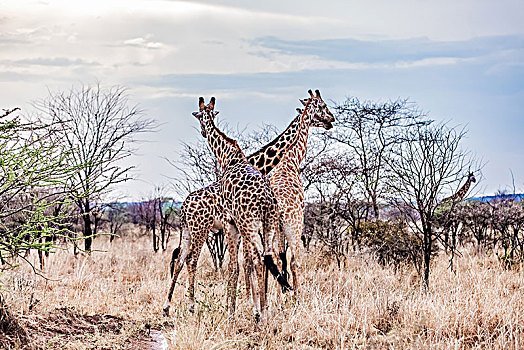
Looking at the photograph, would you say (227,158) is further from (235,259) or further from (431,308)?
(431,308)

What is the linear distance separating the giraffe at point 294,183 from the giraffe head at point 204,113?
4.30 feet

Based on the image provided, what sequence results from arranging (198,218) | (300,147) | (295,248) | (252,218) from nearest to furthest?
(252,218) → (295,248) → (198,218) → (300,147)

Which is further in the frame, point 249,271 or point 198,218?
point 198,218

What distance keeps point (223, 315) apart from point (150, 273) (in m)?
5.69

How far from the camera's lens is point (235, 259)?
7750 mm

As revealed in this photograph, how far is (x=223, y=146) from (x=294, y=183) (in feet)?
4.31

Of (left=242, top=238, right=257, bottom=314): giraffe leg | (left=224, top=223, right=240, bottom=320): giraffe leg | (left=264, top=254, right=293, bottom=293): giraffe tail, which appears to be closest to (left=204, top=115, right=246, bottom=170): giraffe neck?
(left=224, top=223, right=240, bottom=320): giraffe leg

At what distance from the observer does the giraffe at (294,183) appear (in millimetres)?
8430

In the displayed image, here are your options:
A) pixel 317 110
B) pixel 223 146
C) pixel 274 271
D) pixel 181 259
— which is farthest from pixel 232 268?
Answer: pixel 317 110

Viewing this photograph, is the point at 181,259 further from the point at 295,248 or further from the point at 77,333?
the point at 77,333

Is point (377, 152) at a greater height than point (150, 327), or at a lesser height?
greater

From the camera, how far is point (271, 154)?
9.01 metres

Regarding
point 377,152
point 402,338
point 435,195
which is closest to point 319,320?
point 402,338

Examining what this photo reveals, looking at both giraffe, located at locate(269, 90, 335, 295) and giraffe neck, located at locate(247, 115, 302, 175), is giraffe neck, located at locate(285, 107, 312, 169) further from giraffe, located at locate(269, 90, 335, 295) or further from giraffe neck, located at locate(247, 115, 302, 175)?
giraffe neck, located at locate(247, 115, 302, 175)
